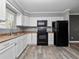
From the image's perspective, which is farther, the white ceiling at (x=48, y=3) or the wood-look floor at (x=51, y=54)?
the white ceiling at (x=48, y=3)

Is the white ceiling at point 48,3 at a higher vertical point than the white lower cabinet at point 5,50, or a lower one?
higher

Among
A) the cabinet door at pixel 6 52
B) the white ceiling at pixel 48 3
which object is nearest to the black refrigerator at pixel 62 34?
the white ceiling at pixel 48 3

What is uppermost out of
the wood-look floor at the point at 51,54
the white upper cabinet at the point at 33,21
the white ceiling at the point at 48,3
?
the white ceiling at the point at 48,3

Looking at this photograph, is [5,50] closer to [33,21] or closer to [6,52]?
[6,52]

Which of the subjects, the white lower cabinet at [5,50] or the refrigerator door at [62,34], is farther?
A: the refrigerator door at [62,34]

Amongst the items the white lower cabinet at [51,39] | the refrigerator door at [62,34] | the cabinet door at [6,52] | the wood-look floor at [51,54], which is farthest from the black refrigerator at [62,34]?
the cabinet door at [6,52]

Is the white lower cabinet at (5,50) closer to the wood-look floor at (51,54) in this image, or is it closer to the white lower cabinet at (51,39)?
the wood-look floor at (51,54)

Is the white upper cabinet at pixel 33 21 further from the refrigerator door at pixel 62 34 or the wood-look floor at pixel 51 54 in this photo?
the wood-look floor at pixel 51 54

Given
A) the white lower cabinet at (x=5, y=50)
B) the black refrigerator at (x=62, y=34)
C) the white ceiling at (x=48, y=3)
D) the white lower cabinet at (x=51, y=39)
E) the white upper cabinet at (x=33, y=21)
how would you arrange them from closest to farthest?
the white lower cabinet at (x=5, y=50) < the white ceiling at (x=48, y=3) < the black refrigerator at (x=62, y=34) < the white lower cabinet at (x=51, y=39) < the white upper cabinet at (x=33, y=21)

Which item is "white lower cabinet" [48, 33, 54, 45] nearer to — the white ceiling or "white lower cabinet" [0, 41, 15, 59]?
the white ceiling

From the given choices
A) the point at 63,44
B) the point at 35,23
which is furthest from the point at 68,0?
the point at 35,23

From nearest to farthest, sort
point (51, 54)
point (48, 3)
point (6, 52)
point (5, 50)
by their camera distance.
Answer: point (5, 50)
point (6, 52)
point (51, 54)
point (48, 3)

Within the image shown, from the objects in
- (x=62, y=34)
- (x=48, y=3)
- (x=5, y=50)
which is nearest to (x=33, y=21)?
(x=62, y=34)

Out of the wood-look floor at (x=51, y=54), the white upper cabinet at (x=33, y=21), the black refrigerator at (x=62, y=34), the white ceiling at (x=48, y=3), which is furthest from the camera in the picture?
the white upper cabinet at (x=33, y=21)
